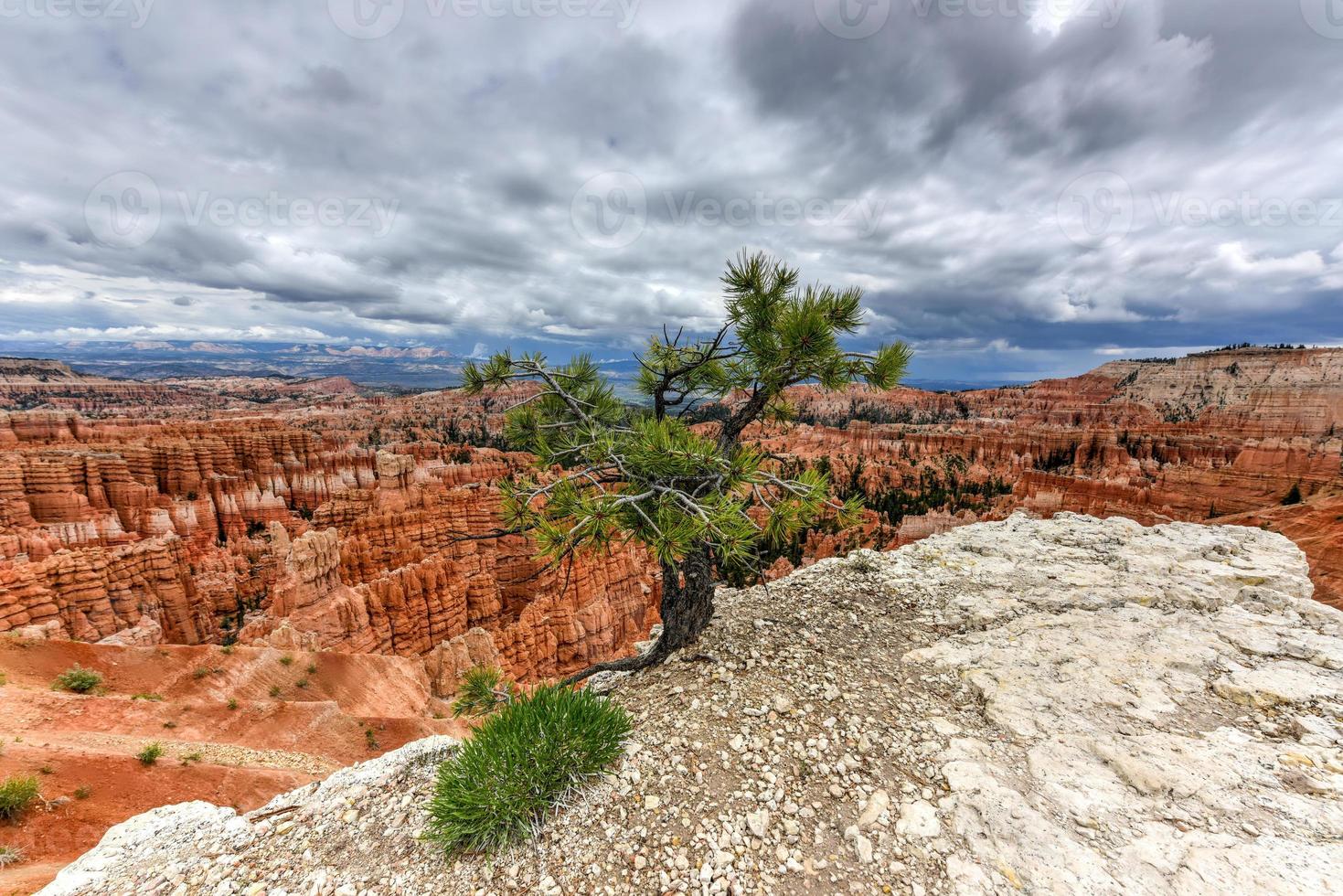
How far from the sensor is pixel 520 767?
3.47m

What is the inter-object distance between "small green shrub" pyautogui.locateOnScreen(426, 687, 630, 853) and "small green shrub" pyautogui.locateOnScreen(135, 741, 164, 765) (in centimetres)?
958

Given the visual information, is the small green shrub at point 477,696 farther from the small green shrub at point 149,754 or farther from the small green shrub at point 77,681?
the small green shrub at point 77,681

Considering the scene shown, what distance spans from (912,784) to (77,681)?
18975 mm

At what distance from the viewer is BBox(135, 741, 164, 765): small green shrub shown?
8.52 metres

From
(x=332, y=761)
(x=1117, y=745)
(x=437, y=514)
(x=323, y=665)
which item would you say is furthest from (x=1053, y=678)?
(x=437, y=514)

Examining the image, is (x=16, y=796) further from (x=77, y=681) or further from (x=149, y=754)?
(x=77, y=681)

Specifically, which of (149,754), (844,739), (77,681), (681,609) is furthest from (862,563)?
(77,681)

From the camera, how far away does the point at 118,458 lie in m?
36.5

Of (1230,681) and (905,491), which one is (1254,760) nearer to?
(1230,681)

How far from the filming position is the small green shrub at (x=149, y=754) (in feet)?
28.0

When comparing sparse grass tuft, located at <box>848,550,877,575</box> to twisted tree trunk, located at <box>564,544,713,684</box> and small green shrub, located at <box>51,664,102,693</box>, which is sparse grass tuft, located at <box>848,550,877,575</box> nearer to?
twisted tree trunk, located at <box>564,544,713,684</box>

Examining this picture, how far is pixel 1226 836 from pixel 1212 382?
19346 centimetres

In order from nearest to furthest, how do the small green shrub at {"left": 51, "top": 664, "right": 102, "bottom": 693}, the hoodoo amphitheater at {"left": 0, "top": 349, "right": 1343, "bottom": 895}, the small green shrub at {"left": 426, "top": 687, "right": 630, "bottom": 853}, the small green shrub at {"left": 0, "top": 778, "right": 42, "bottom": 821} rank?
the hoodoo amphitheater at {"left": 0, "top": 349, "right": 1343, "bottom": 895} → the small green shrub at {"left": 426, "top": 687, "right": 630, "bottom": 853} → the small green shrub at {"left": 0, "top": 778, "right": 42, "bottom": 821} → the small green shrub at {"left": 51, "top": 664, "right": 102, "bottom": 693}

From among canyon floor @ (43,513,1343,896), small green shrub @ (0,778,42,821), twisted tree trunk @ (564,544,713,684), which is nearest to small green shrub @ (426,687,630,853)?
canyon floor @ (43,513,1343,896)
